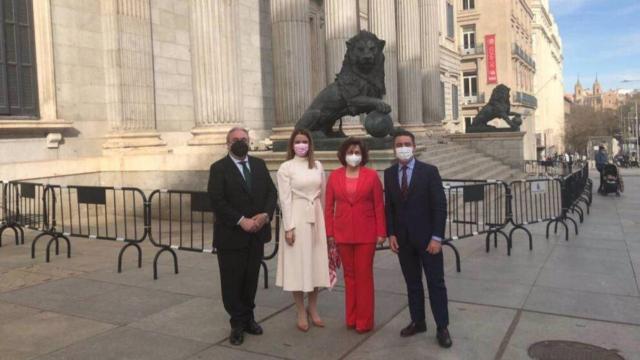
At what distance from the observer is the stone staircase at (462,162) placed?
17.2 m

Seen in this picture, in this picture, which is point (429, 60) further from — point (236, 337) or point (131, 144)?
point (236, 337)

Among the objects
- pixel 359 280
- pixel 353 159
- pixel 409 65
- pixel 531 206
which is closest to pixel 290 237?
pixel 359 280

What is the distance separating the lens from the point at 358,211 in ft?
16.9

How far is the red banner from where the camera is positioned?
179ft

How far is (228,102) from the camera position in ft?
46.9

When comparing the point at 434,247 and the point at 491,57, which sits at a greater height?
the point at 491,57

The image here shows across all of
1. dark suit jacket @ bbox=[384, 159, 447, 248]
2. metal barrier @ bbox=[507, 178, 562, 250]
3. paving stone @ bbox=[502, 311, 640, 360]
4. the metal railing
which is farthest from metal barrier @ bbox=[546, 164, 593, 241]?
dark suit jacket @ bbox=[384, 159, 447, 248]

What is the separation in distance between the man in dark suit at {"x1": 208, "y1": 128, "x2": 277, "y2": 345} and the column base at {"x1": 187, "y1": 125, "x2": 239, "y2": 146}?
8.88 meters

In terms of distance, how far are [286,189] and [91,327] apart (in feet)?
7.82

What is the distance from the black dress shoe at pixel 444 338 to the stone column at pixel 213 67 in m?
9.90

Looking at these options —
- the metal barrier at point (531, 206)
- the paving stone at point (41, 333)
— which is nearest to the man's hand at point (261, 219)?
the paving stone at point (41, 333)

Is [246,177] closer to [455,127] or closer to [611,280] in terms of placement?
[611,280]

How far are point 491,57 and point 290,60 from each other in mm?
43585

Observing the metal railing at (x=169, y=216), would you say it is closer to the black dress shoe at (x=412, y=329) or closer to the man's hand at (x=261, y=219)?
the man's hand at (x=261, y=219)
